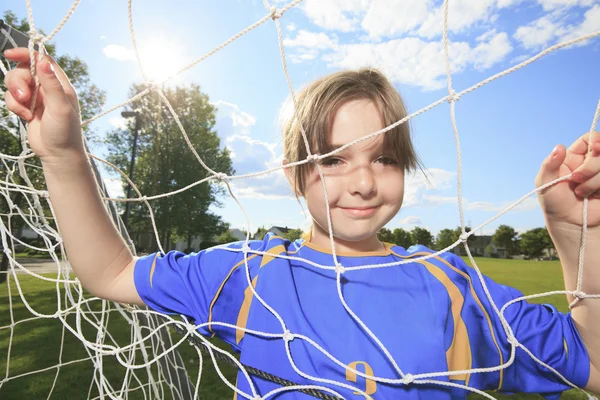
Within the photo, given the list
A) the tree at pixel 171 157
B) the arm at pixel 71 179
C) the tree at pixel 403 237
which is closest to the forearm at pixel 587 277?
the arm at pixel 71 179

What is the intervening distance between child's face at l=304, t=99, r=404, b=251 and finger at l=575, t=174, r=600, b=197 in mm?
320

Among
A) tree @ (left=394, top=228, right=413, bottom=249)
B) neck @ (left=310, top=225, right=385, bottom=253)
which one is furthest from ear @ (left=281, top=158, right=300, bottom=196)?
tree @ (left=394, top=228, right=413, bottom=249)

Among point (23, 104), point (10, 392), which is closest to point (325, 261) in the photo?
point (23, 104)

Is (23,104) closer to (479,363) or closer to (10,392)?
(479,363)

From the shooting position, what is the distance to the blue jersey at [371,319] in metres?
0.74

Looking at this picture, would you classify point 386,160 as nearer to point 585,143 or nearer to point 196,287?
point 585,143

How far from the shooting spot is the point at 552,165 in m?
0.73

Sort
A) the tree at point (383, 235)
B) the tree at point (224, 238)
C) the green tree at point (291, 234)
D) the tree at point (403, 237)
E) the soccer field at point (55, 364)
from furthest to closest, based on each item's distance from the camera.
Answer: the tree at point (403, 237) → the tree at point (224, 238) → the tree at point (383, 235) → the soccer field at point (55, 364) → the green tree at point (291, 234)

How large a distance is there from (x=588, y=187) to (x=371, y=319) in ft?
1.51

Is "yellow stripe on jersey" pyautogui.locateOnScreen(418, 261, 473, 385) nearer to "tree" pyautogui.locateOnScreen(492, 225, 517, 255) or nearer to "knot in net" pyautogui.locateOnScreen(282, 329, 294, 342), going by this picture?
"knot in net" pyautogui.locateOnScreen(282, 329, 294, 342)

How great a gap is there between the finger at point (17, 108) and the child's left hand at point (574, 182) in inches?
36.0

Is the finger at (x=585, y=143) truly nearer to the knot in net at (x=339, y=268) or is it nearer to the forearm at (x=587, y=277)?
the forearm at (x=587, y=277)

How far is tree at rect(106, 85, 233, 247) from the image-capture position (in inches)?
434

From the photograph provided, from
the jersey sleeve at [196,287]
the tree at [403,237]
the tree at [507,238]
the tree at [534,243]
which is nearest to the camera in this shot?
the jersey sleeve at [196,287]
